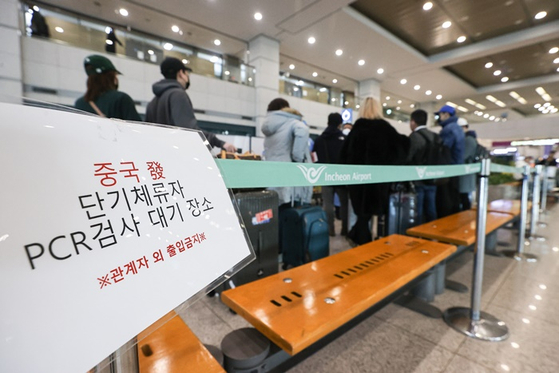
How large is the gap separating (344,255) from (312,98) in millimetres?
10513

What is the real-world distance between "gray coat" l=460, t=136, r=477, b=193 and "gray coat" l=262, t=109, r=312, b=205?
237 cm

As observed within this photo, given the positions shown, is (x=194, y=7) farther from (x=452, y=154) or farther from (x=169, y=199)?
(x=169, y=199)

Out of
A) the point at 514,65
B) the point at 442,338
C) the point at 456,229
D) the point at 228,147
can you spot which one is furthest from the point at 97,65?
the point at 514,65

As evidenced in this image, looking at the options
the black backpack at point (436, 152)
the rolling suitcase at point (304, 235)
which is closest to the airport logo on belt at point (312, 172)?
the rolling suitcase at point (304, 235)

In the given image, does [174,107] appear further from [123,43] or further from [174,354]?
[123,43]

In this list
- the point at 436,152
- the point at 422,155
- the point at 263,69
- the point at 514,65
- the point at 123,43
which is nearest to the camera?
the point at 422,155

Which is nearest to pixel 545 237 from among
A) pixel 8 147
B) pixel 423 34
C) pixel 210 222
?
pixel 210 222

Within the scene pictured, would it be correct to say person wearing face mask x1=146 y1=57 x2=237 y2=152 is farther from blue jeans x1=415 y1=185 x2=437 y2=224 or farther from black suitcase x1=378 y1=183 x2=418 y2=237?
blue jeans x1=415 y1=185 x2=437 y2=224

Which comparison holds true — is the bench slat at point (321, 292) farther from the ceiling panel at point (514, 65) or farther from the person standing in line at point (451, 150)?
the ceiling panel at point (514, 65)

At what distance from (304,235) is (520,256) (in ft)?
8.65

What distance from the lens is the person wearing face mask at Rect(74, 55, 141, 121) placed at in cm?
174

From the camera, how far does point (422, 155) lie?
3.16 metres

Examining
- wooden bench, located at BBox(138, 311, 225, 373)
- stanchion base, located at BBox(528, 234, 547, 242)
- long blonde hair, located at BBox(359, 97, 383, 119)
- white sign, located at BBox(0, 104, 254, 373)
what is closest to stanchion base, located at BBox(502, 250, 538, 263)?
stanchion base, located at BBox(528, 234, 547, 242)

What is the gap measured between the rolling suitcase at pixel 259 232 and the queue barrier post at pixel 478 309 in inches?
50.1
